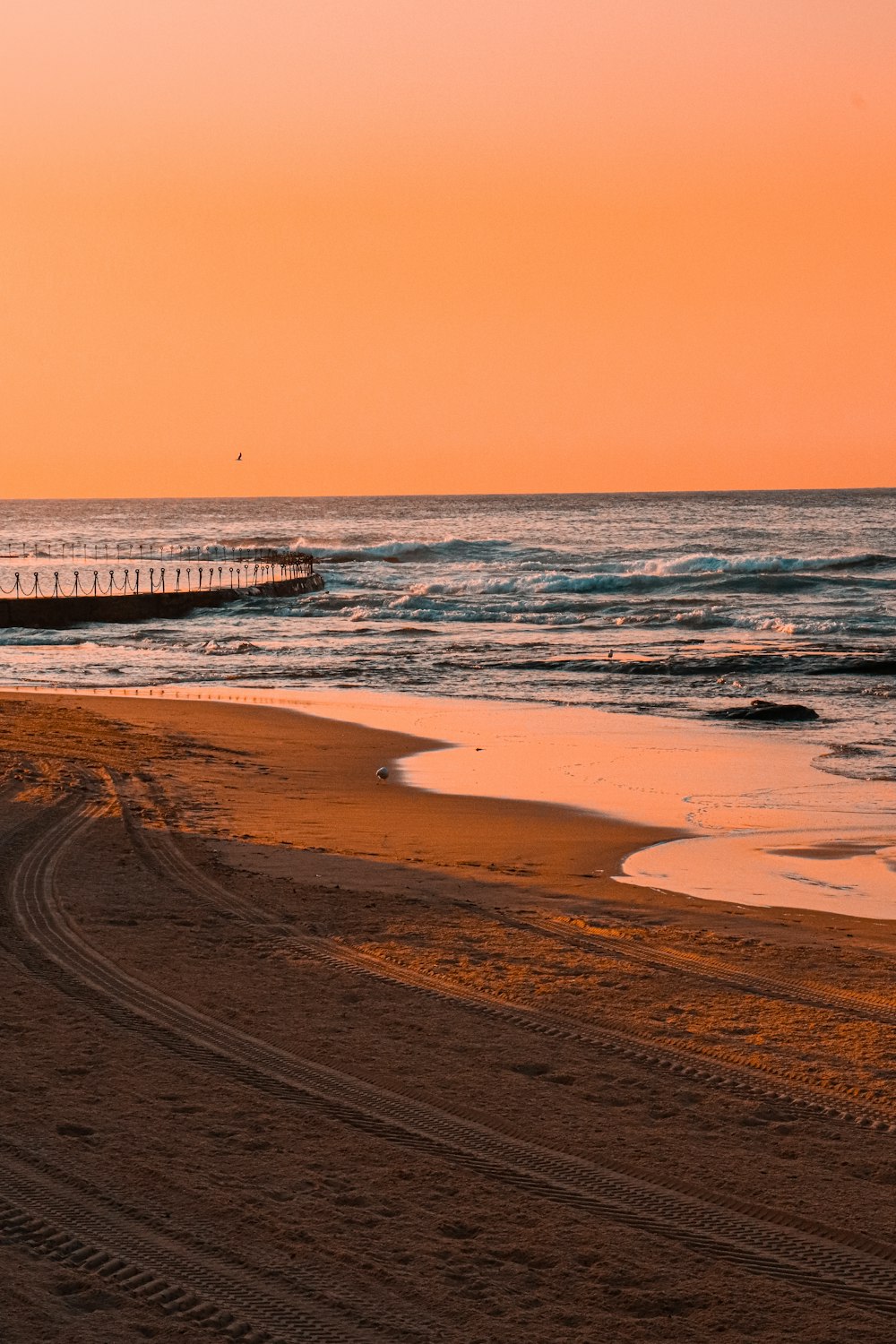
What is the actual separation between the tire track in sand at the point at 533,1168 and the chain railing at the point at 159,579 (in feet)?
137

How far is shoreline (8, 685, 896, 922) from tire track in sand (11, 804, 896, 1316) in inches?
190

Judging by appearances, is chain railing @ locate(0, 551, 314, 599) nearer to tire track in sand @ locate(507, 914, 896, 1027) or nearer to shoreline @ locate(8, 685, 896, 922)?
shoreline @ locate(8, 685, 896, 922)

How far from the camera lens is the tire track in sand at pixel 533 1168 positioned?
4.85 m

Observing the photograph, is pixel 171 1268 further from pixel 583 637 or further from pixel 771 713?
pixel 583 637

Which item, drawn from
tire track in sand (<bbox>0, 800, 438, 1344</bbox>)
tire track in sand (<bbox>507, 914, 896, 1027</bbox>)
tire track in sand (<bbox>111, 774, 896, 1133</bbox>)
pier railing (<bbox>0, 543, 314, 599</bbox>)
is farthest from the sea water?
tire track in sand (<bbox>0, 800, 438, 1344</bbox>)

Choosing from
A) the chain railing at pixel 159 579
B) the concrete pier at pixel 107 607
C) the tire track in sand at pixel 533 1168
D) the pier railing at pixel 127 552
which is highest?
the pier railing at pixel 127 552

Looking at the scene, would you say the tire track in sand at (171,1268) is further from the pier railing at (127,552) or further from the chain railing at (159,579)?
the pier railing at (127,552)

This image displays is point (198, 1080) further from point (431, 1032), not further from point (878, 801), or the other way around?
point (878, 801)

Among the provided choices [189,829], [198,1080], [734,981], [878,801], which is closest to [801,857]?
[878,801]

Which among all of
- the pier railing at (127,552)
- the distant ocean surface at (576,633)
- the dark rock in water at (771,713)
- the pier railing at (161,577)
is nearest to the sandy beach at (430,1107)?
the distant ocean surface at (576,633)

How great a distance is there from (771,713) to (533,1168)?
1710 cm

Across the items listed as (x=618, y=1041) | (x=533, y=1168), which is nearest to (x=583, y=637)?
(x=618, y=1041)

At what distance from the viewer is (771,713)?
71.9 ft

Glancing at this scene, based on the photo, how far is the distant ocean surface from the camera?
2659cm
